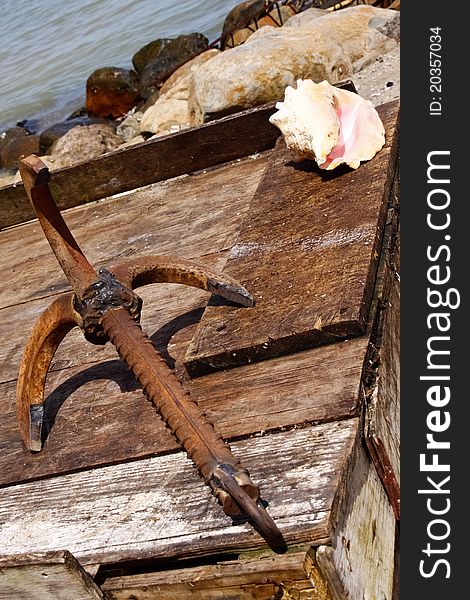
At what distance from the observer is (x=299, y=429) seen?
199cm

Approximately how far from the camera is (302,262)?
2.54 m

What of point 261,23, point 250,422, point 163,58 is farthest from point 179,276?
point 163,58

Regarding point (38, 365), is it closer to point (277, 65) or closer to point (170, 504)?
point (170, 504)

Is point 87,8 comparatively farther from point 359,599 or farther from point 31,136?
point 359,599

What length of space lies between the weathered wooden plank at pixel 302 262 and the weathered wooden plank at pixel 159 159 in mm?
630

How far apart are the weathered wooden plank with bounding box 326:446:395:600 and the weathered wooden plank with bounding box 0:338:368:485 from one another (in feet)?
0.55

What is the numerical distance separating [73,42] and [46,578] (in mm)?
21256

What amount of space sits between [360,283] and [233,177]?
158cm

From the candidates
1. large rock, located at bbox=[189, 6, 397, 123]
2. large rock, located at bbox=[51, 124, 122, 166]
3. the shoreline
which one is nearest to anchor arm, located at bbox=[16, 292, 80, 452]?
the shoreline

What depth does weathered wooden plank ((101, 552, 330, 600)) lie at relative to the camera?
64.9 inches

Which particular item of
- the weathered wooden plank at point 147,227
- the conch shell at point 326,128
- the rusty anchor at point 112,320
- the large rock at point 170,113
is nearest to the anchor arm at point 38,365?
the rusty anchor at point 112,320

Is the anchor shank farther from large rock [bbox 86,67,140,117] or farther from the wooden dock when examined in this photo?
large rock [bbox 86,67,140,117]

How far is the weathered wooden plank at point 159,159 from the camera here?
149 inches

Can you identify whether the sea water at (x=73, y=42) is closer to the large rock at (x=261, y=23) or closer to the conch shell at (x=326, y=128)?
the large rock at (x=261, y=23)
